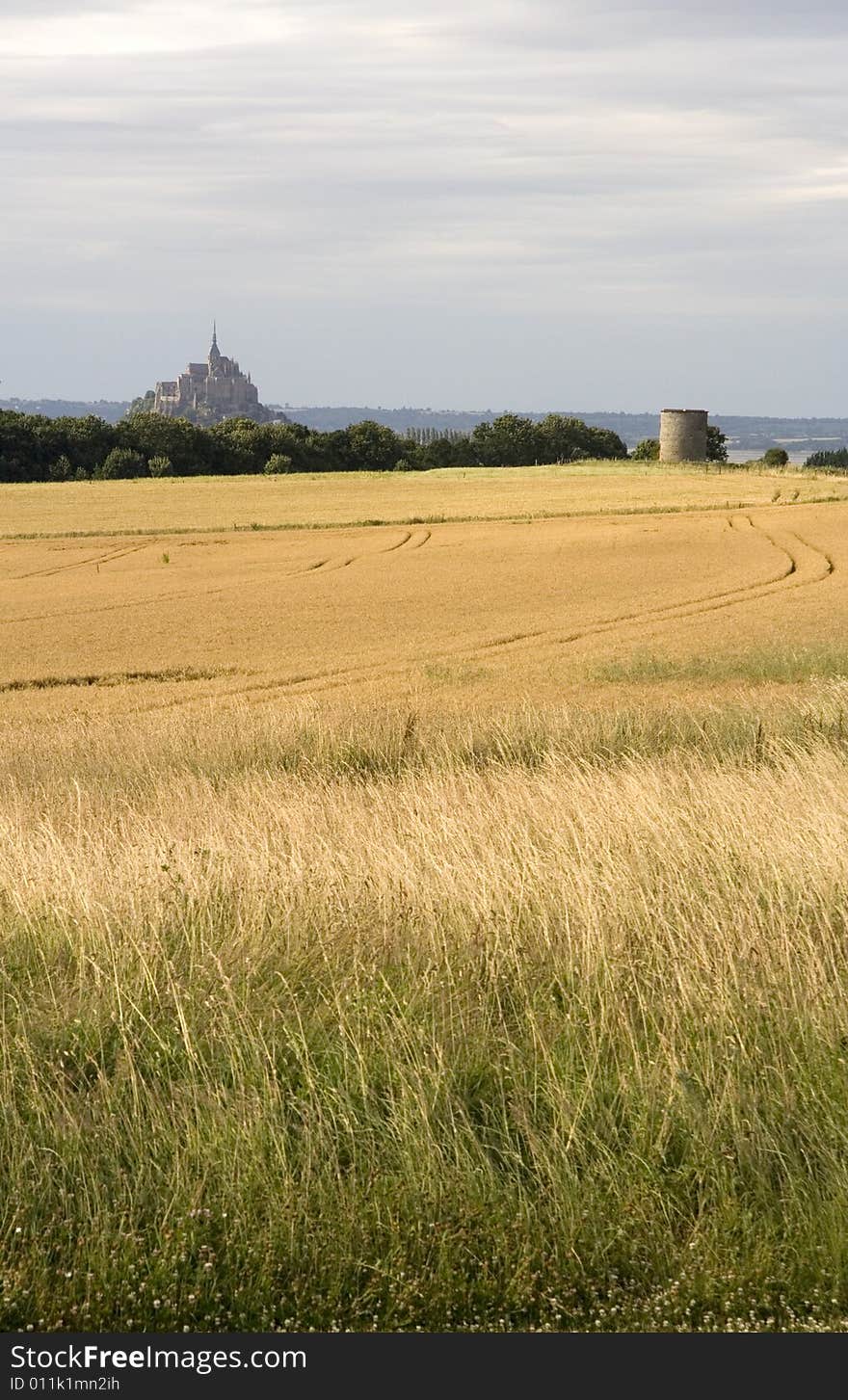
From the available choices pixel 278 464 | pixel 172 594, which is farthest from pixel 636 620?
pixel 278 464

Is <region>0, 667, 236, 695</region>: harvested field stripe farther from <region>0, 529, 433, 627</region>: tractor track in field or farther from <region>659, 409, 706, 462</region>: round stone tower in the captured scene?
<region>659, 409, 706, 462</region>: round stone tower

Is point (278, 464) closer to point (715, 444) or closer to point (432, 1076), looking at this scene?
point (715, 444)

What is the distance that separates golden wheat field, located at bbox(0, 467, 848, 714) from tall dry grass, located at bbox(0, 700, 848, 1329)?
1188 centimetres

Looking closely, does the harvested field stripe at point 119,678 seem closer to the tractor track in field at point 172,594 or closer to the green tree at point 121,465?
the tractor track in field at point 172,594

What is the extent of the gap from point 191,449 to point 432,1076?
102794 mm

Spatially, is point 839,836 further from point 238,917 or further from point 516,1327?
point 516,1327

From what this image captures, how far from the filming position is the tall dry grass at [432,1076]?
396 cm

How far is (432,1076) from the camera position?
4633 mm

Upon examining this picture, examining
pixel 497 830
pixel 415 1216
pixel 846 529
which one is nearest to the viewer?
pixel 415 1216

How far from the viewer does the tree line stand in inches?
3890

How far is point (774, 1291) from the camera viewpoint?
392 cm

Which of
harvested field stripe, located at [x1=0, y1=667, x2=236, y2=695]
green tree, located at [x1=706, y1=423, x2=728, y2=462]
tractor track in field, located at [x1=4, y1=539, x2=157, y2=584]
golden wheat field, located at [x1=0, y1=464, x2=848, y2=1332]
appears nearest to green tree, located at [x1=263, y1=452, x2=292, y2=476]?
green tree, located at [x1=706, y1=423, x2=728, y2=462]

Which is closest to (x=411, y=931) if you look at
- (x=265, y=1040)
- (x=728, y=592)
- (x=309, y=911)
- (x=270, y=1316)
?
(x=309, y=911)

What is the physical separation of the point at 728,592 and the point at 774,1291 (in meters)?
32.1
